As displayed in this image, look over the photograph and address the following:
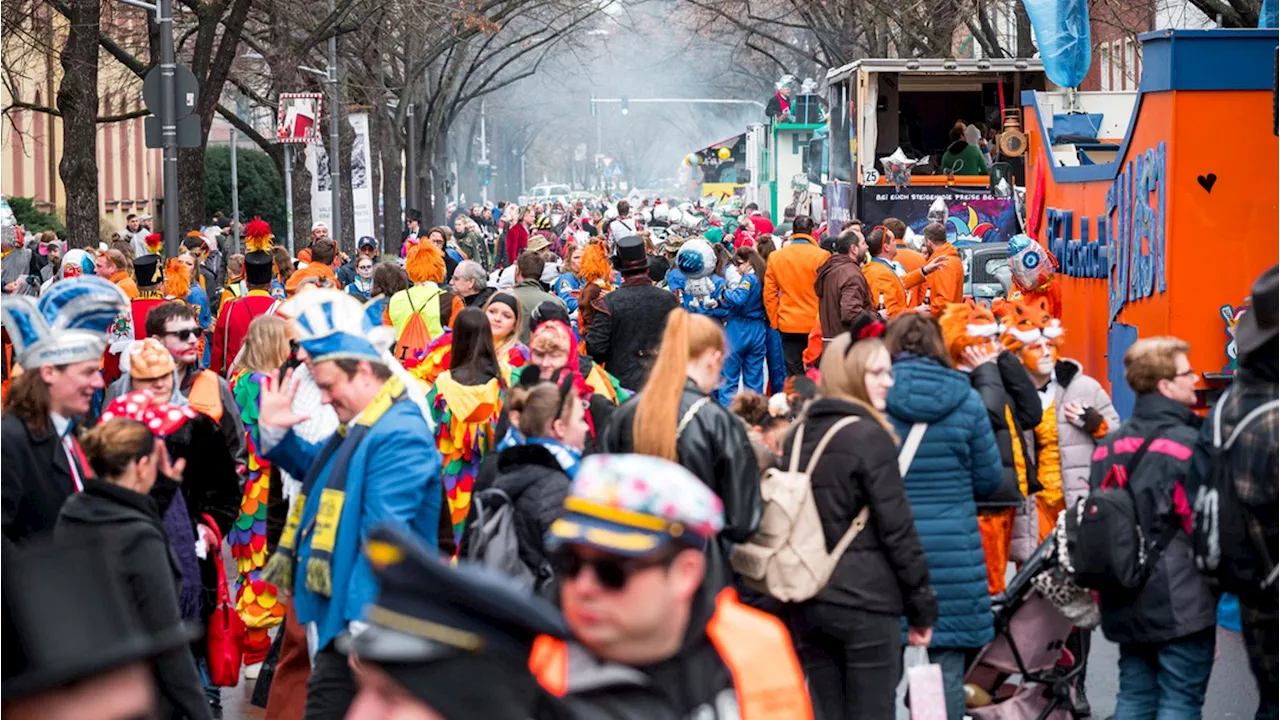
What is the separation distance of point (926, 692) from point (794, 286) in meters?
9.80

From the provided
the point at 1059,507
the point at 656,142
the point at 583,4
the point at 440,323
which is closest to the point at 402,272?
the point at 440,323

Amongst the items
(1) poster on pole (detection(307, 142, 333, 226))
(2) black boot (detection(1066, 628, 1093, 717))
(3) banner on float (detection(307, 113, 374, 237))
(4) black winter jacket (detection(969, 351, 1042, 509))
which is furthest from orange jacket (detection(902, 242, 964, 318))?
(3) banner on float (detection(307, 113, 374, 237))

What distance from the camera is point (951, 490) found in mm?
6766

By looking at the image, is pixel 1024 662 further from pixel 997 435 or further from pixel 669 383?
pixel 669 383

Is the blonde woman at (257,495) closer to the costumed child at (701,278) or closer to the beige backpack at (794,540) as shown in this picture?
the beige backpack at (794,540)

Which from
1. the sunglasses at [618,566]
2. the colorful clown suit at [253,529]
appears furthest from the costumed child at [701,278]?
the sunglasses at [618,566]

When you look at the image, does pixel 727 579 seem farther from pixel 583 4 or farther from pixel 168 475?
pixel 583 4

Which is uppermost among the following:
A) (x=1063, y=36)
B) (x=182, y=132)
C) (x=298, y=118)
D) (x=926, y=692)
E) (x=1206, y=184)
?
(x=1063, y=36)

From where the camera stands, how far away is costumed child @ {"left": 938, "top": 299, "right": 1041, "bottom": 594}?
8008 millimetres

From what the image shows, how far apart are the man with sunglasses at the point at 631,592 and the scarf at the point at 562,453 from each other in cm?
335

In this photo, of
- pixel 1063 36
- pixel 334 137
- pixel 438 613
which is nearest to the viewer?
pixel 438 613

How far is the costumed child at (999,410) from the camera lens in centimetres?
801

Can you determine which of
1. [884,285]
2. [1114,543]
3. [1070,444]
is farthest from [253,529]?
[884,285]

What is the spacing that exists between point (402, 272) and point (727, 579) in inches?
275
